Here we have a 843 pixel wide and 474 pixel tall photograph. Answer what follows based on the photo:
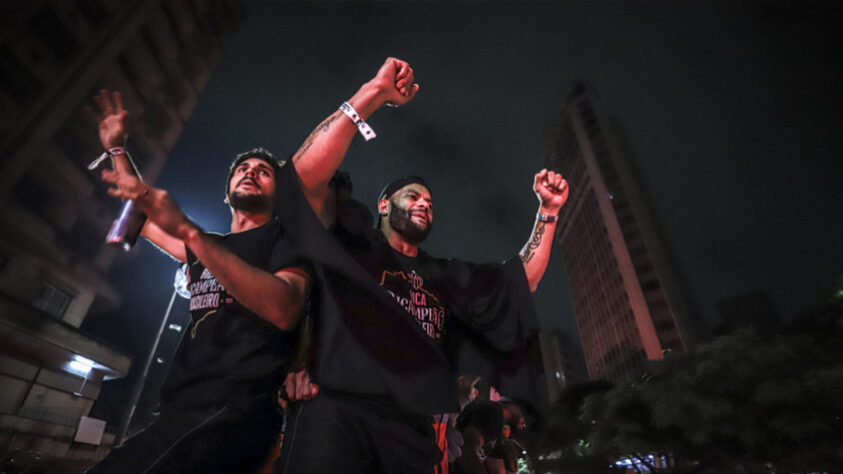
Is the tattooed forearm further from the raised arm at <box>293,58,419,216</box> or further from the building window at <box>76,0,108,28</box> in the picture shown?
the building window at <box>76,0,108,28</box>

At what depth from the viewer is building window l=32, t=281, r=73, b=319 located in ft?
56.2

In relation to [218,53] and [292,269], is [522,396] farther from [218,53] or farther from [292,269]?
[218,53]

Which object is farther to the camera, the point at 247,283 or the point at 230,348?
the point at 230,348

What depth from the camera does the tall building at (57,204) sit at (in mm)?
15328

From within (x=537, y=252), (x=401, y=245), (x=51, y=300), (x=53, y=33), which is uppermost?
(x=53, y=33)

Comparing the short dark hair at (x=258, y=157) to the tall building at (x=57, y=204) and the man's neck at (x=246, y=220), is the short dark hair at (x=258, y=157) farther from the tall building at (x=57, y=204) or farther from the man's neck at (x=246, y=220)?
the tall building at (x=57, y=204)

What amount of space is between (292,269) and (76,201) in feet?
81.3

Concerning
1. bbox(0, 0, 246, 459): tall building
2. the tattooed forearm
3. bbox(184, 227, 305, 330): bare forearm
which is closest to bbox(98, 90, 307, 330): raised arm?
bbox(184, 227, 305, 330): bare forearm

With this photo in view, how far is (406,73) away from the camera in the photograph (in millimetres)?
2311

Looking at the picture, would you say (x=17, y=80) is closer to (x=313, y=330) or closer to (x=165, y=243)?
(x=165, y=243)

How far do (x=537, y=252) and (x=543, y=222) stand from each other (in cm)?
27

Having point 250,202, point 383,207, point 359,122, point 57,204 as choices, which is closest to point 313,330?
point 250,202

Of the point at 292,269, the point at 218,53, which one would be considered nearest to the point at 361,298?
the point at 292,269

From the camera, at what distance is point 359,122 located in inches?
78.5
